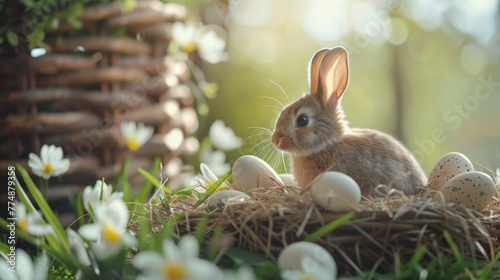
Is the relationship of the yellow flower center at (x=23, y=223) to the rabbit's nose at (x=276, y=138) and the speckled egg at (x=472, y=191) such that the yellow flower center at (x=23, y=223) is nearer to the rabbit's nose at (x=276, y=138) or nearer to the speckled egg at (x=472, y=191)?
the rabbit's nose at (x=276, y=138)

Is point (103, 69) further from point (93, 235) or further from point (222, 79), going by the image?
point (222, 79)

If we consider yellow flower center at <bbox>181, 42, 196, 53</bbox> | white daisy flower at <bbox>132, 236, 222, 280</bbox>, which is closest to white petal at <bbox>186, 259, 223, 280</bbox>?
white daisy flower at <bbox>132, 236, 222, 280</bbox>

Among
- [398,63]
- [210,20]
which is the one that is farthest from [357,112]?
[210,20]

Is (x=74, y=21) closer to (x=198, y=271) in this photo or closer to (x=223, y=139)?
(x=223, y=139)

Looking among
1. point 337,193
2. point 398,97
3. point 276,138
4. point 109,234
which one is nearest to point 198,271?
point 109,234

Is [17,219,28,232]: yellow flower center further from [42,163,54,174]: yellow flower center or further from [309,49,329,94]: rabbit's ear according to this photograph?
[309,49,329,94]: rabbit's ear
